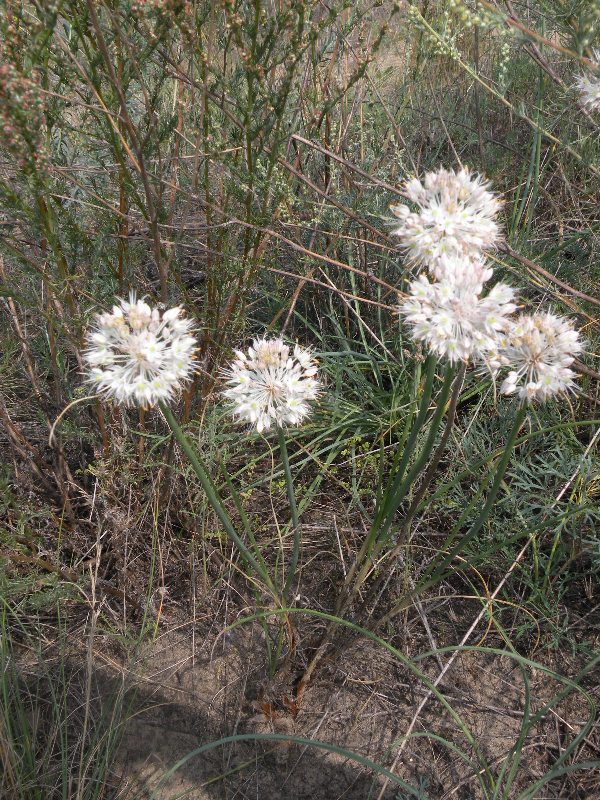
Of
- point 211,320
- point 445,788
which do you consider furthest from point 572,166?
point 445,788

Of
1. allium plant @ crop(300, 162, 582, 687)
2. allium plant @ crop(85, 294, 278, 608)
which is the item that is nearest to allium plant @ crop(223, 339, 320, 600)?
allium plant @ crop(85, 294, 278, 608)

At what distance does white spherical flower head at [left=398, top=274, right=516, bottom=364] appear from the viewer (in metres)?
1.41

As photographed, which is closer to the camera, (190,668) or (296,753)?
(296,753)

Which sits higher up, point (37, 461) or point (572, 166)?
point (572, 166)

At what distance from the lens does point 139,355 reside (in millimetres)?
1493

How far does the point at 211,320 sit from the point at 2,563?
46.1 inches

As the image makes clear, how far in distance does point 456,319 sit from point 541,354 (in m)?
0.26

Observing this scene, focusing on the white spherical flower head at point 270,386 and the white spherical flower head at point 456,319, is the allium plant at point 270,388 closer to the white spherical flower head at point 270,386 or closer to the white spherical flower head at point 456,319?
the white spherical flower head at point 270,386

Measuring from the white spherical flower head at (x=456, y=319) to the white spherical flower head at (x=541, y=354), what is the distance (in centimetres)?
10

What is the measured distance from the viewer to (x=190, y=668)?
2393 mm

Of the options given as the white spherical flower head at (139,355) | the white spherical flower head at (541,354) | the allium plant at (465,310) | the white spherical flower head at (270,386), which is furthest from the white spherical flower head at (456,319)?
the white spherical flower head at (139,355)

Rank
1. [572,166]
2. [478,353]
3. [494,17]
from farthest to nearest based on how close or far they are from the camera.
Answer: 1. [572,166]
2. [494,17]
3. [478,353]

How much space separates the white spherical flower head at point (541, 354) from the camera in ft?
4.95

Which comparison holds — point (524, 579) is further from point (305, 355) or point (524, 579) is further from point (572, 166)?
point (572, 166)
